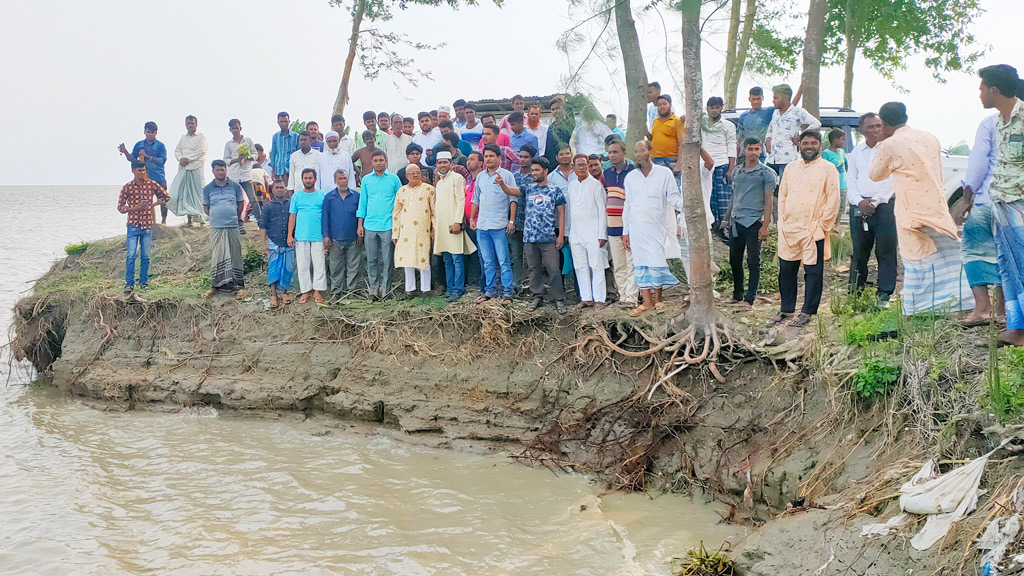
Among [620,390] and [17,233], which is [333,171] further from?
[17,233]

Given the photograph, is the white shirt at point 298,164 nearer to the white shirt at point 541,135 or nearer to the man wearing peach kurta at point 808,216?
the white shirt at point 541,135

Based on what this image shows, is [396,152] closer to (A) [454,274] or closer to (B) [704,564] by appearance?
(A) [454,274]

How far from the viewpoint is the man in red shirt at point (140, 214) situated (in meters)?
10.6

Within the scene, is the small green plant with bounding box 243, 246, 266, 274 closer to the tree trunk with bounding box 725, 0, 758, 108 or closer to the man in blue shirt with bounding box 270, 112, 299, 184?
the man in blue shirt with bounding box 270, 112, 299, 184

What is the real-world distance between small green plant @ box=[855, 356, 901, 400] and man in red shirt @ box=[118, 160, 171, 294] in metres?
9.34

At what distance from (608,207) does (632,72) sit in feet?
5.02

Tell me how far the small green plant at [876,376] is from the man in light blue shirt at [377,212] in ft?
19.0

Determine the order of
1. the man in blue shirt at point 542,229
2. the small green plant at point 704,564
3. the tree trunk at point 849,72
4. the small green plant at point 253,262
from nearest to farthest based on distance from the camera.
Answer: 1. the small green plant at point 704,564
2. the man in blue shirt at point 542,229
3. the small green plant at point 253,262
4. the tree trunk at point 849,72

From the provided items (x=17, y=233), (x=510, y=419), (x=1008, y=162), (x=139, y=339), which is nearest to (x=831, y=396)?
(x=1008, y=162)

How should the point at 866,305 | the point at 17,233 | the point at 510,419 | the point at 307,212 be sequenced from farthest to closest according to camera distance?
1. the point at 17,233
2. the point at 307,212
3. the point at 510,419
4. the point at 866,305

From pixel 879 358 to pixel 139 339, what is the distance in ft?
30.8

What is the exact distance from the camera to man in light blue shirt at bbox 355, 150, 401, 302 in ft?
30.9

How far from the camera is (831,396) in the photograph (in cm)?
579

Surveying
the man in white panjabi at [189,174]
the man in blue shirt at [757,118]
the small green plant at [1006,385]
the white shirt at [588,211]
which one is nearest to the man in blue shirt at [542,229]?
the white shirt at [588,211]
